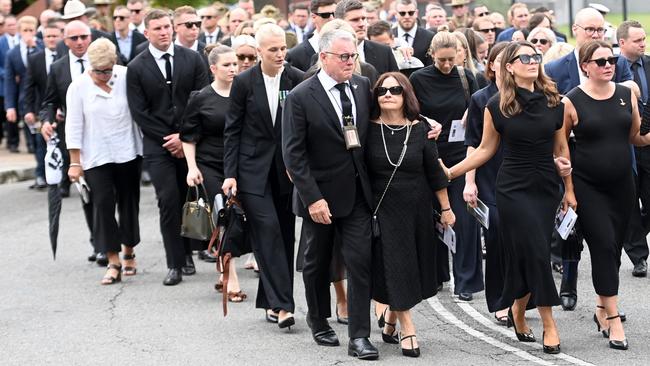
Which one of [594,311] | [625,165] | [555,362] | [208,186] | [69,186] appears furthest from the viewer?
[69,186]

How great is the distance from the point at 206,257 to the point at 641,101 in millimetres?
4045

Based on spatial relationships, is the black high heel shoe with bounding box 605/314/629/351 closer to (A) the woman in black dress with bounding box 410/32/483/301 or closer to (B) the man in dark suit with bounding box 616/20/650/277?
(A) the woman in black dress with bounding box 410/32/483/301

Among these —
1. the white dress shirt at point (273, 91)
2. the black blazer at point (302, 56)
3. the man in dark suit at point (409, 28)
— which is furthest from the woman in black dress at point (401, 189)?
the man in dark suit at point (409, 28)

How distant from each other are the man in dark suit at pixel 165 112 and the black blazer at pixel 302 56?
75cm

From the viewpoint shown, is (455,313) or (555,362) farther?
(455,313)

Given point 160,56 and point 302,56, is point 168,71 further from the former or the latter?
point 302,56

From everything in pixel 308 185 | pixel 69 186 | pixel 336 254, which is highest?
pixel 308 185

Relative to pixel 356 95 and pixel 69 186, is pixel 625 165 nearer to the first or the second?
pixel 356 95

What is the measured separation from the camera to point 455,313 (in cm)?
1046

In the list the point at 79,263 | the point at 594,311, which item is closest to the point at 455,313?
the point at 594,311

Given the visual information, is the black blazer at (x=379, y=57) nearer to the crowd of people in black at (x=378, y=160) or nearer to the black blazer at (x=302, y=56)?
the crowd of people in black at (x=378, y=160)

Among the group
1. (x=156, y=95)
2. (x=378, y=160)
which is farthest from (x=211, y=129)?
(x=378, y=160)

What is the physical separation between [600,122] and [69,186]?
9.93 metres

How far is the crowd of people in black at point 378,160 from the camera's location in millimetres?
9086
